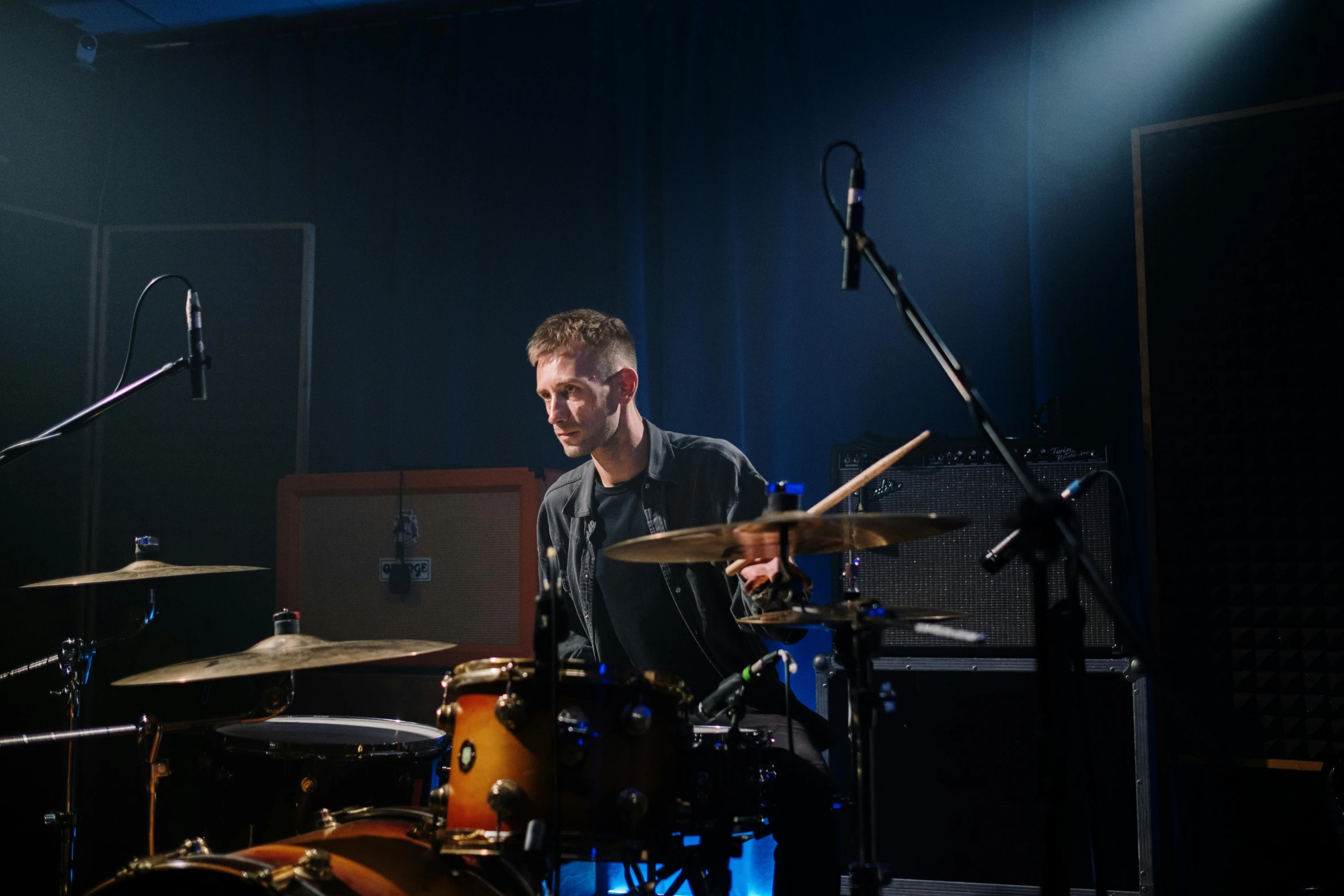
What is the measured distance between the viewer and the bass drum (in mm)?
1710

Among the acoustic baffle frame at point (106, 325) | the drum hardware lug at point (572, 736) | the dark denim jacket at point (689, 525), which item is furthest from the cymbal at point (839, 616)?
the acoustic baffle frame at point (106, 325)

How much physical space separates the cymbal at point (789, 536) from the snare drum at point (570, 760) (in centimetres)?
25

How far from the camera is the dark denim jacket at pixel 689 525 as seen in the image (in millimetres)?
2926

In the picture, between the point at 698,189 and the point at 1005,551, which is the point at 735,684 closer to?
Answer: the point at 1005,551

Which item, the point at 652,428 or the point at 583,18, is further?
the point at 583,18

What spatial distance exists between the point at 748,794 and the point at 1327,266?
223 cm

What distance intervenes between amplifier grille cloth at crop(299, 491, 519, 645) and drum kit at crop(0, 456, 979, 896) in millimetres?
999

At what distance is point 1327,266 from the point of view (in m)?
2.95

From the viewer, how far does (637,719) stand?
193 centimetres

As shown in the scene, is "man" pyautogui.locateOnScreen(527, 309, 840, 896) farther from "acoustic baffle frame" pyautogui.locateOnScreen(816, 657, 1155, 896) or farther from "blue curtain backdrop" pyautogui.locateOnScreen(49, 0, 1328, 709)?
"blue curtain backdrop" pyautogui.locateOnScreen(49, 0, 1328, 709)

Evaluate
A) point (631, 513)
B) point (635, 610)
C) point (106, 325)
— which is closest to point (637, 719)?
point (635, 610)

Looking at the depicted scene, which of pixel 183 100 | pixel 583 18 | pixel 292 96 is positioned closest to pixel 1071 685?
pixel 583 18

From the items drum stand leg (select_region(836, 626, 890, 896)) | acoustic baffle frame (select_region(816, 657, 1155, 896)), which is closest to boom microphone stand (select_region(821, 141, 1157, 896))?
drum stand leg (select_region(836, 626, 890, 896))

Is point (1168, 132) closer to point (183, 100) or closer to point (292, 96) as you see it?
point (292, 96)
